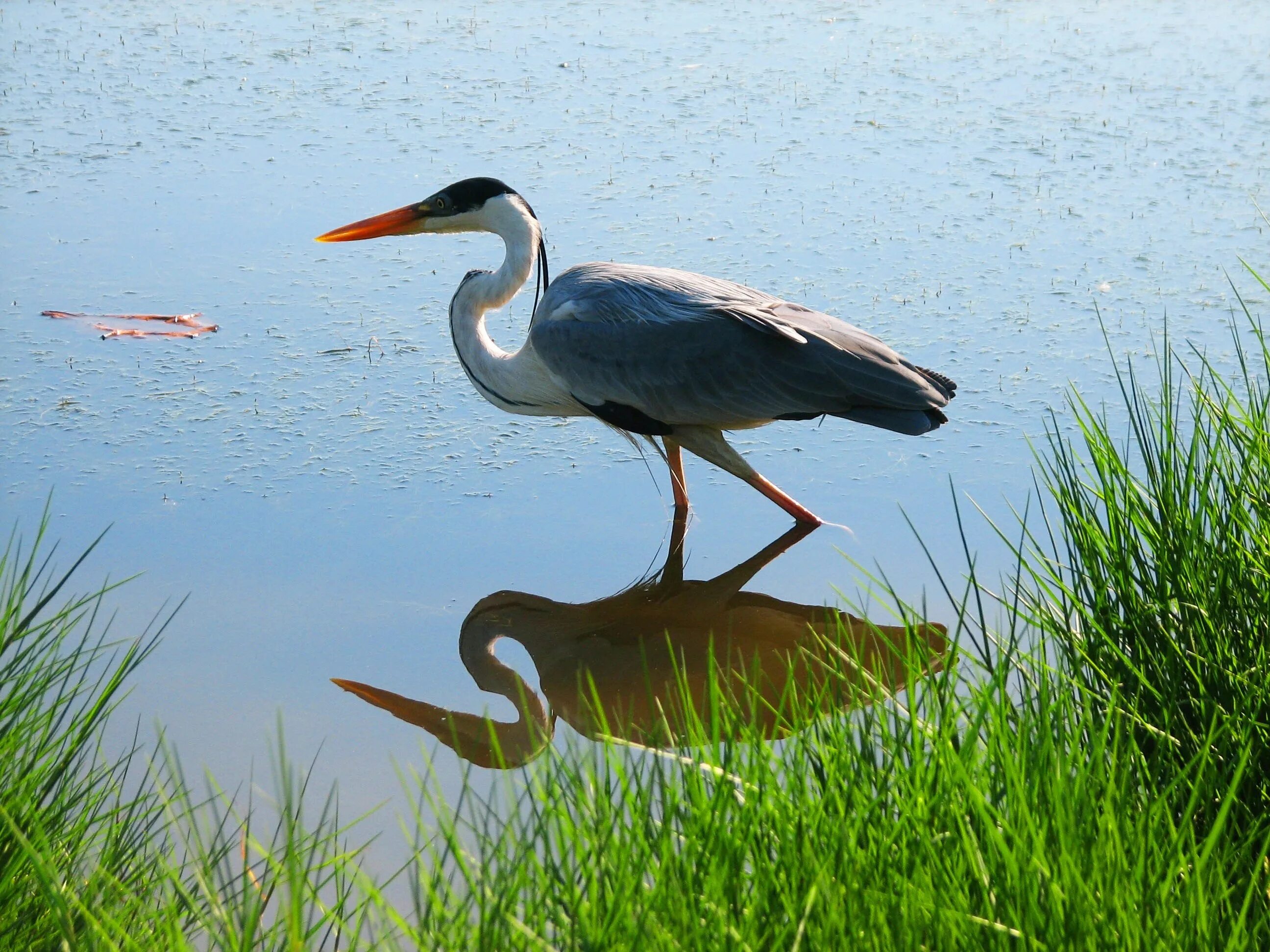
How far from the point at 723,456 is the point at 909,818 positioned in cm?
263

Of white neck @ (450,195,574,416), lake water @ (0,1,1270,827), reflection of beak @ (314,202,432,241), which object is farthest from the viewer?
reflection of beak @ (314,202,432,241)

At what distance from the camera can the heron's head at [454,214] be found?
484cm

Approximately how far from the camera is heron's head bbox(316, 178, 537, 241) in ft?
15.9

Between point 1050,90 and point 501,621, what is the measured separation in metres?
5.89

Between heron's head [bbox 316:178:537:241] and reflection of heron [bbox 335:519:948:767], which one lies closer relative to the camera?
reflection of heron [bbox 335:519:948:767]

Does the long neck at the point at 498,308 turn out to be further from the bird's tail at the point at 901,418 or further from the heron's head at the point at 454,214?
the bird's tail at the point at 901,418

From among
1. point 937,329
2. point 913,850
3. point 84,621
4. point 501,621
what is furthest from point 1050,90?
point 913,850

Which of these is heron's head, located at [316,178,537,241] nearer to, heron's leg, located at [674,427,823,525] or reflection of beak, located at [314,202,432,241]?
reflection of beak, located at [314,202,432,241]

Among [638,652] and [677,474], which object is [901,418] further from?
[638,652]

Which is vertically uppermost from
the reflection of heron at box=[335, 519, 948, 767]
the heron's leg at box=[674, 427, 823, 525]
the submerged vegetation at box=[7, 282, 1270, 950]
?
the submerged vegetation at box=[7, 282, 1270, 950]

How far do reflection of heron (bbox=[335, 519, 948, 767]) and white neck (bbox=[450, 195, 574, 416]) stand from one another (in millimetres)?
811

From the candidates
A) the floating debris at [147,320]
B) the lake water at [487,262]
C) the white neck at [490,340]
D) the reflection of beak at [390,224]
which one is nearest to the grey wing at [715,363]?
the white neck at [490,340]

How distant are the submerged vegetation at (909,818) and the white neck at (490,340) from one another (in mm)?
2194

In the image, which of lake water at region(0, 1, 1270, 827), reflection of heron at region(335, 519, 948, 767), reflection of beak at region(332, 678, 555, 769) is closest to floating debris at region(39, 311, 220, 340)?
lake water at region(0, 1, 1270, 827)
